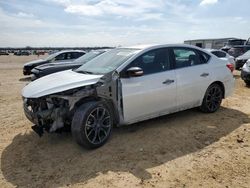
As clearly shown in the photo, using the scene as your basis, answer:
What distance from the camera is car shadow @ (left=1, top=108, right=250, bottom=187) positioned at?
150 inches

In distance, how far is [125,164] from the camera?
4.03m

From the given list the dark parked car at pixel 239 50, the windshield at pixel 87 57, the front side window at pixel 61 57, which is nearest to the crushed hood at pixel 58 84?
the windshield at pixel 87 57

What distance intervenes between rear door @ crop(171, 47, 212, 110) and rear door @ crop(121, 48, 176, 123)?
0.65ft

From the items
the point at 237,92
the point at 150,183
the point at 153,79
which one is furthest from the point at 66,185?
the point at 237,92

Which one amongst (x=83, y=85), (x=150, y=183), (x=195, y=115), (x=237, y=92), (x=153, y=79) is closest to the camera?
(x=150, y=183)

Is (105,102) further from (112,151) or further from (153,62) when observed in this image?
(153,62)

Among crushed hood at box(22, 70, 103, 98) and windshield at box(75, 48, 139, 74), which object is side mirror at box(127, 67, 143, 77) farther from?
crushed hood at box(22, 70, 103, 98)

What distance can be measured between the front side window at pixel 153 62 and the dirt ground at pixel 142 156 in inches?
45.2

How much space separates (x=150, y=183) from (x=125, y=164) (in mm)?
608

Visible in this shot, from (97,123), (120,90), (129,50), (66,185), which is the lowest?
(66,185)

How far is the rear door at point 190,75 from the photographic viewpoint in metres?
5.58

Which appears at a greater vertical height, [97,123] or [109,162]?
[97,123]

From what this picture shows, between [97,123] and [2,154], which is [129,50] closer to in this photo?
[97,123]

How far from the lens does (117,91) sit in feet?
15.3
